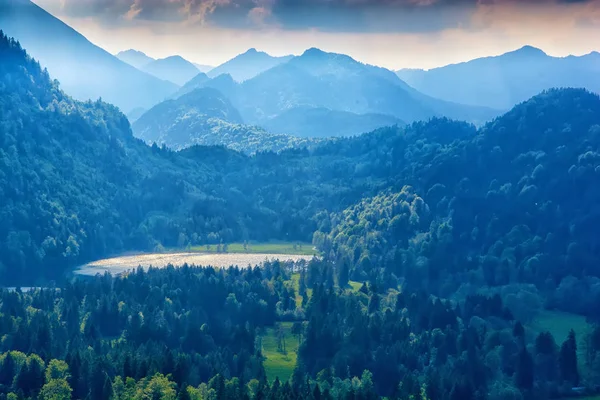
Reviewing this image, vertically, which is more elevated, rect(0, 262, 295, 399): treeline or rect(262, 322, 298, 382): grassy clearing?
rect(0, 262, 295, 399): treeline

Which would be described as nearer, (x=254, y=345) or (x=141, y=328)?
(x=254, y=345)

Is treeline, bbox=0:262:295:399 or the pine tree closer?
treeline, bbox=0:262:295:399

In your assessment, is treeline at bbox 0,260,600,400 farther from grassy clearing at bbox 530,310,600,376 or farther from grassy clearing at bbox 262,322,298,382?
grassy clearing at bbox 530,310,600,376

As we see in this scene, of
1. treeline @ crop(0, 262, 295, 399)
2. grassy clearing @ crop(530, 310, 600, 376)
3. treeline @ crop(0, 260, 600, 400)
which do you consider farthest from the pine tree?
treeline @ crop(0, 262, 295, 399)

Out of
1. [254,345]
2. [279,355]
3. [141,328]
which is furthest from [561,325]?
[141,328]

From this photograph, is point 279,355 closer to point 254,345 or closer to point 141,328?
point 254,345

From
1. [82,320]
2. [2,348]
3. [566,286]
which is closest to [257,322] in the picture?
[82,320]

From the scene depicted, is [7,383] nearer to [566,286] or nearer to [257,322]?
[257,322]

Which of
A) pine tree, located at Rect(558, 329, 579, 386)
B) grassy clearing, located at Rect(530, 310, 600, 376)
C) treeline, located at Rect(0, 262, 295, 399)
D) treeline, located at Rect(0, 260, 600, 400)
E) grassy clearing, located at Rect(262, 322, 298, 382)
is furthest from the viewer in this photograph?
grassy clearing, located at Rect(530, 310, 600, 376)
